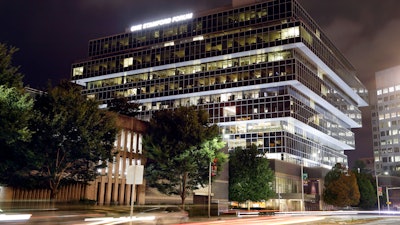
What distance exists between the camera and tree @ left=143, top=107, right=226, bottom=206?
4869cm

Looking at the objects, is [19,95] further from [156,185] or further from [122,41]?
[122,41]

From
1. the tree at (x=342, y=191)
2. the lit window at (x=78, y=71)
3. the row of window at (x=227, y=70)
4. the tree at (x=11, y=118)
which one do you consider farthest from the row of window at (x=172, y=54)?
the tree at (x=11, y=118)

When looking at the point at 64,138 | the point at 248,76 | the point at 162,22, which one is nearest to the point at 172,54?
the point at 162,22

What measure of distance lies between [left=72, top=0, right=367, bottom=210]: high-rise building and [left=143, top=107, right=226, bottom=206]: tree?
4387 cm

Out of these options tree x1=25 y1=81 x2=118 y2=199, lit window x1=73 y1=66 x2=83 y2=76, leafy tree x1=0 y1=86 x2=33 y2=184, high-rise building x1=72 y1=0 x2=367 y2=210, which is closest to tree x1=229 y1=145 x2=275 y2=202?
high-rise building x1=72 y1=0 x2=367 y2=210

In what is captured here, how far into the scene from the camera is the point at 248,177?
6944cm

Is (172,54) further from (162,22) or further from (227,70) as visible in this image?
(227,70)

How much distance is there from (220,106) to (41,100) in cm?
7314

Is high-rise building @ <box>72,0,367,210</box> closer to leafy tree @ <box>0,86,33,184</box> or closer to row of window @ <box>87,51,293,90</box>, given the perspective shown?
row of window @ <box>87,51,293,90</box>

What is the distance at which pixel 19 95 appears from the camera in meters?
31.7

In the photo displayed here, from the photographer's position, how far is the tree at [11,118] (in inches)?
1184

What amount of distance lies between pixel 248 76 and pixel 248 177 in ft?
140

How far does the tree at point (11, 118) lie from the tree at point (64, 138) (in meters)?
1.51

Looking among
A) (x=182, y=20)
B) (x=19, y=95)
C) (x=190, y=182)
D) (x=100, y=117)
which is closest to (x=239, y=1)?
(x=182, y=20)
